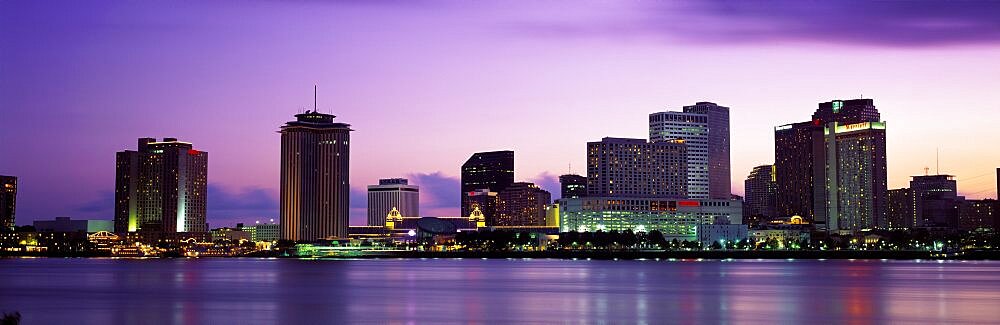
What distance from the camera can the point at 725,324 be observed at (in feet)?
258

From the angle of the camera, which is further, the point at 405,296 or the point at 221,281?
the point at 221,281

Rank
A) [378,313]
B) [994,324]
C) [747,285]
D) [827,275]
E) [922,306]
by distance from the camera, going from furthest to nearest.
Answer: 1. [827,275]
2. [747,285]
3. [922,306]
4. [378,313]
5. [994,324]

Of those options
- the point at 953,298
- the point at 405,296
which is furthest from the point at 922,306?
the point at 405,296

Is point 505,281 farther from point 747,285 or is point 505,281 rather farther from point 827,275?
point 827,275

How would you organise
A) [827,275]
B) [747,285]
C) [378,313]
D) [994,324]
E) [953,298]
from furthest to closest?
[827,275] < [747,285] < [953,298] < [378,313] < [994,324]

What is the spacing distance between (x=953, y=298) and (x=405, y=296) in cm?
4466

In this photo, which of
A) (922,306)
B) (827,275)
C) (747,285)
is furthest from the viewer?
(827,275)

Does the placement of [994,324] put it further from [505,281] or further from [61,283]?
[61,283]

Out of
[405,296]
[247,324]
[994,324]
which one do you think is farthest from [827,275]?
[247,324]

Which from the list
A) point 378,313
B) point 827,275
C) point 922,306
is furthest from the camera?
point 827,275

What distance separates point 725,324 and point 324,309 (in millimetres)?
29708

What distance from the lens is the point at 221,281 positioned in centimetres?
14488

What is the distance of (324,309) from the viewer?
92.4m

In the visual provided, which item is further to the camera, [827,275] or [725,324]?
[827,275]
